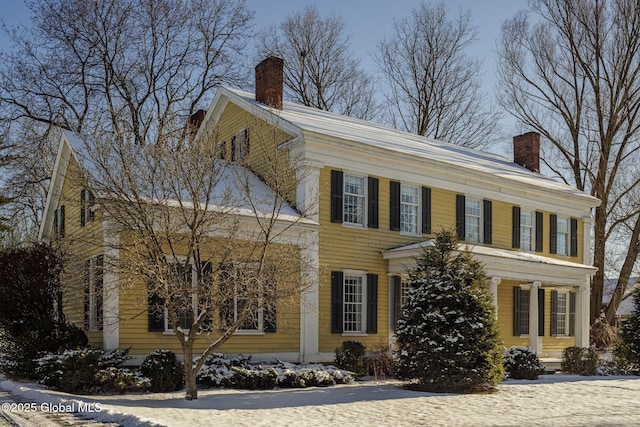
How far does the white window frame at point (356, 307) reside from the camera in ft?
68.9

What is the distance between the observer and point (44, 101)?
29.3 meters

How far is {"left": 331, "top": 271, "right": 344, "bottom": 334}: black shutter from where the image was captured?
20.3 m

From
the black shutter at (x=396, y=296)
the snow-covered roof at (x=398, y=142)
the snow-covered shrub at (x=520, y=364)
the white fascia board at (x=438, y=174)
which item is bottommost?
the snow-covered shrub at (x=520, y=364)

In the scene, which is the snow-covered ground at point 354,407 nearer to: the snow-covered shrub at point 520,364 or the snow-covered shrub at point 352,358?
the snow-covered shrub at point 352,358

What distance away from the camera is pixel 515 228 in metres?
26.0

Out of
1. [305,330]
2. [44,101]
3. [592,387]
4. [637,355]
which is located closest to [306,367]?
[305,330]

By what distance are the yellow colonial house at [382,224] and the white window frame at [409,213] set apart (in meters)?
0.05

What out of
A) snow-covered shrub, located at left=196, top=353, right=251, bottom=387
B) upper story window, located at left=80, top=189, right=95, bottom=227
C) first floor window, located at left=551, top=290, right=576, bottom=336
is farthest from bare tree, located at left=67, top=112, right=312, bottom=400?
first floor window, located at left=551, top=290, right=576, bottom=336

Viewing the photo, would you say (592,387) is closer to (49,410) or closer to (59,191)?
(49,410)

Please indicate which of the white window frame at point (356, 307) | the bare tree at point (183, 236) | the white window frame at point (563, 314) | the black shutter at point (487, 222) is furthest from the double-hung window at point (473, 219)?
the bare tree at point (183, 236)

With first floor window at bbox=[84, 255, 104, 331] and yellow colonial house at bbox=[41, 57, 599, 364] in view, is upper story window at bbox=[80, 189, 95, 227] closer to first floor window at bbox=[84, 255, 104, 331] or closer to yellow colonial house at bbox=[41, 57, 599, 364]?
yellow colonial house at bbox=[41, 57, 599, 364]

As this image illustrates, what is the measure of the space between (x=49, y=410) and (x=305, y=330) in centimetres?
873

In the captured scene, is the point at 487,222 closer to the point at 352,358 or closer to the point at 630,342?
the point at 630,342

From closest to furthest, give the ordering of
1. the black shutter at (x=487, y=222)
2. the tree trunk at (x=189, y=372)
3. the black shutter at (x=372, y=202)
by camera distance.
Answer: the tree trunk at (x=189, y=372)
the black shutter at (x=372, y=202)
the black shutter at (x=487, y=222)
